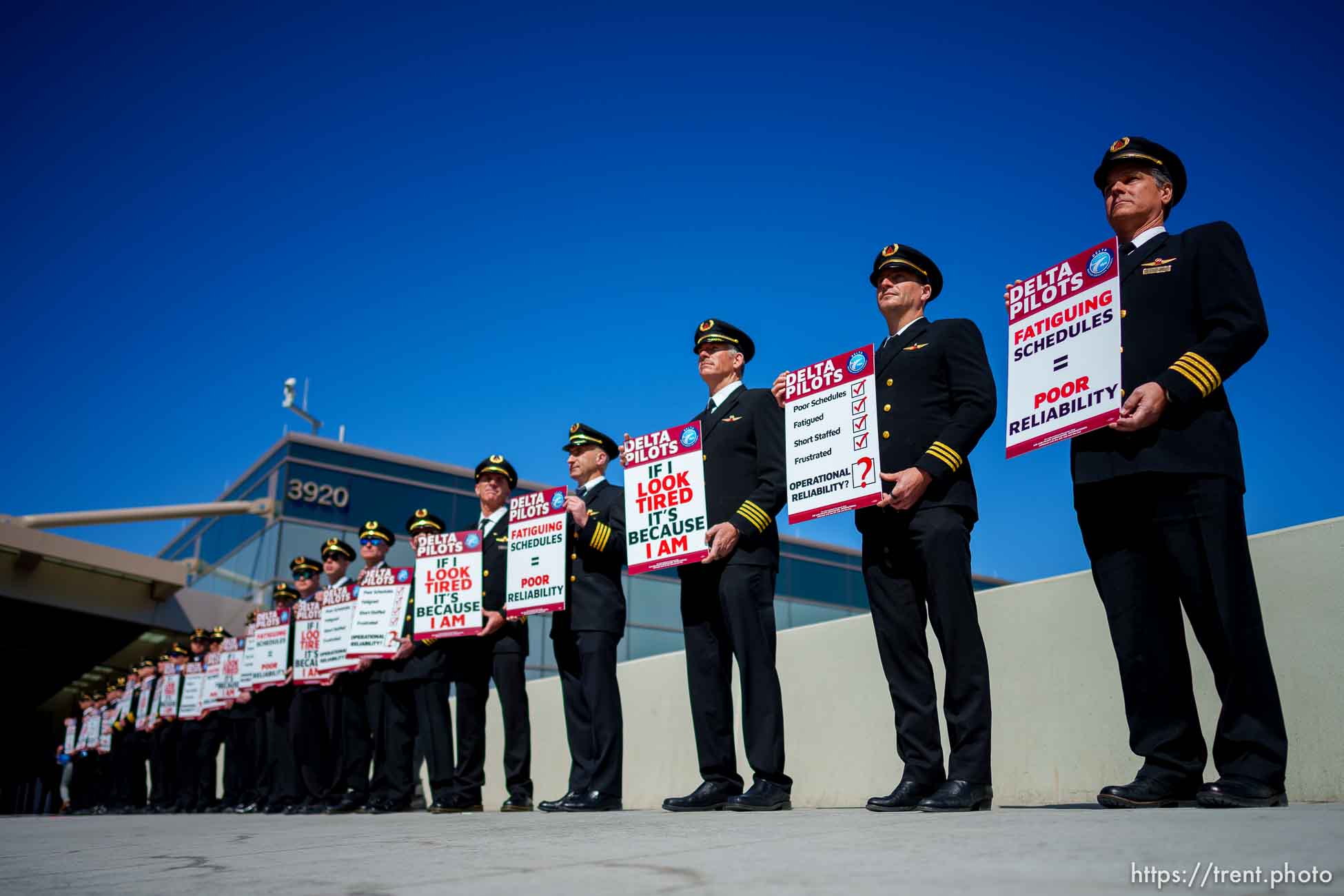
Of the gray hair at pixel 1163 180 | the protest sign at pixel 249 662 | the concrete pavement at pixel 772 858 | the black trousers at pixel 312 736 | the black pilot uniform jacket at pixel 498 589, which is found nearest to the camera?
the concrete pavement at pixel 772 858

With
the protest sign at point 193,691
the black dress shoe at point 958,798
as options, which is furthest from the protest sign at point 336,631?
the black dress shoe at point 958,798

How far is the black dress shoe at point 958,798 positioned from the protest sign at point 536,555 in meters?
3.06

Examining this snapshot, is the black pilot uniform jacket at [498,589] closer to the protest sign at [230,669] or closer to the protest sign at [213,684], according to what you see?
the protest sign at [230,669]

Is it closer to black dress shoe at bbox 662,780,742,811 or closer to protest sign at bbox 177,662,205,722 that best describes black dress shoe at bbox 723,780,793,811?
black dress shoe at bbox 662,780,742,811

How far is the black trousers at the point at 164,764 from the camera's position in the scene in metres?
13.5

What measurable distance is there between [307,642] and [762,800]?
5548 millimetres

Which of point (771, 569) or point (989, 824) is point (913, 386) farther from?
point (989, 824)

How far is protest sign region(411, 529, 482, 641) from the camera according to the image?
707cm

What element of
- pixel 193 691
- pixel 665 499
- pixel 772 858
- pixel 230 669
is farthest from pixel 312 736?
pixel 772 858

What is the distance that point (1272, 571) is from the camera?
183 inches

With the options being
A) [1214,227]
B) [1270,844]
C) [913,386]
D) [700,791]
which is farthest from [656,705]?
[1270,844]

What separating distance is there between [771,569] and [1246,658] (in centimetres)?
215

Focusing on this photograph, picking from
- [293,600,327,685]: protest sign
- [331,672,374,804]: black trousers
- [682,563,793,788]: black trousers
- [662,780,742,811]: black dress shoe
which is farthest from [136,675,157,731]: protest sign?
[662,780,742,811]: black dress shoe

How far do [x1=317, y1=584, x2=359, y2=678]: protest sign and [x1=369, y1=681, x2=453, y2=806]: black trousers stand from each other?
0.47 m
